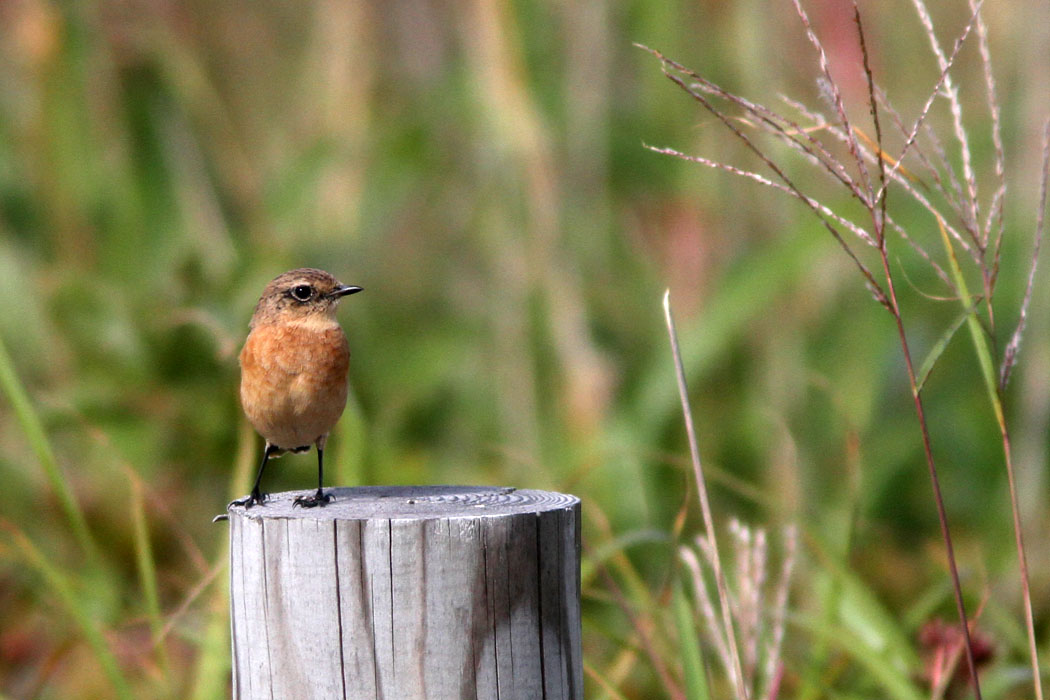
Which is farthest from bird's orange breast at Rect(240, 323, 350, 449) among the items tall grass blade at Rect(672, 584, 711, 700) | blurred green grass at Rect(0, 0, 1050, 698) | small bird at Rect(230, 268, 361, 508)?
blurred green grass at Rect(0, 0, 1050, 698)

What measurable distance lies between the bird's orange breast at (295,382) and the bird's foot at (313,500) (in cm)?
34

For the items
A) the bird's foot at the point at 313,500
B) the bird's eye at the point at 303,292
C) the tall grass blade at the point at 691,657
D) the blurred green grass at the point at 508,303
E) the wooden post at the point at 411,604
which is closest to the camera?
the wooden post at the point at 411,604

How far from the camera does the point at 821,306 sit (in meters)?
5.39

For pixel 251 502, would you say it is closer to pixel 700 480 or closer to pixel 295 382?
pixel 295 382

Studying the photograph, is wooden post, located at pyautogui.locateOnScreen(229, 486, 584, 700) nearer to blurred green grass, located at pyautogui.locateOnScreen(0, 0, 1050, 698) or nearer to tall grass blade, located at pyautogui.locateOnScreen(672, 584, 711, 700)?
tall grass blade, located at pyautogui.locateOnScreen(672, 584, 711, 700)

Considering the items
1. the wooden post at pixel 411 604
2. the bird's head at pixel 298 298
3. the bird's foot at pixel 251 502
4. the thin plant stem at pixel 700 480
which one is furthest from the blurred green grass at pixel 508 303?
the wooden post at pixel 411 604

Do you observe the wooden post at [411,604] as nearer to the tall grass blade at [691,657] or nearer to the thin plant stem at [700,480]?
the thin plant stem at [700,480]

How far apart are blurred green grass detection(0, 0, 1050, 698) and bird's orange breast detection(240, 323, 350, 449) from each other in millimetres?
1377

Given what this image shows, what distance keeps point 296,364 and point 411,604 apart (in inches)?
35.5

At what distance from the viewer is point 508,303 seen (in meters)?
4.93

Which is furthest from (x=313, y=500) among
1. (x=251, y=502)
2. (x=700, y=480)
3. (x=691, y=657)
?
(x=691, y=657)

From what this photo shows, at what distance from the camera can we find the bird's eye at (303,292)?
270 cm

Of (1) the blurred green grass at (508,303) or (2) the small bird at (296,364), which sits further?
(1) the blurred green grass at (508,303)

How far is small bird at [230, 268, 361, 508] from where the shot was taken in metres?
2.53
